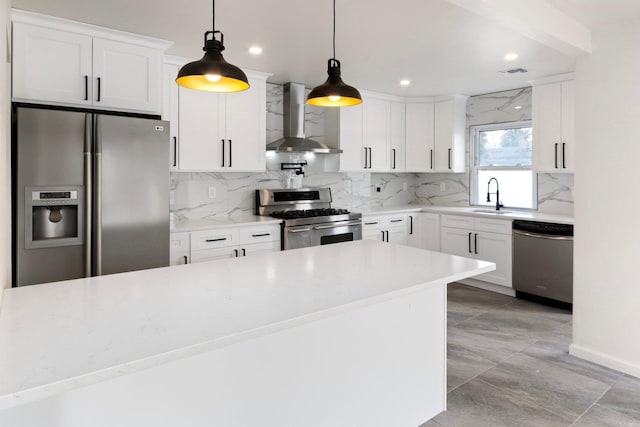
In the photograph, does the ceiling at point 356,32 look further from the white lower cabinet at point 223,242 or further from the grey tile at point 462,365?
the grey tile at point 462,365

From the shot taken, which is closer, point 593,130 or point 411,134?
point 593,130

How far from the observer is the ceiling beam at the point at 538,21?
7.20 ft

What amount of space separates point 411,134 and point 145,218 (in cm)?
380

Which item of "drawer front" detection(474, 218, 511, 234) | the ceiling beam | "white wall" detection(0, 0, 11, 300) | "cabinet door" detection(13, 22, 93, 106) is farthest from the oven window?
"white wall" detection(0, 0, 11, 300)

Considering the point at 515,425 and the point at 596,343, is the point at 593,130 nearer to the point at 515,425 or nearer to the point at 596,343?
the point at 596,343

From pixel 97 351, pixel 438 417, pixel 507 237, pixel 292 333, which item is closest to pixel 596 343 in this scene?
pixel 438 417

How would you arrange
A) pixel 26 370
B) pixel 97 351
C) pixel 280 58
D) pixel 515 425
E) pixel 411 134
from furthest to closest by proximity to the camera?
1. pixel 411 134
2. pixel 280 58
3. pixel 515 425
4. pixel 97 351
5. pixel 26 370

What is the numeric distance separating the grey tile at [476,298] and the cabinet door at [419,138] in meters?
1.63

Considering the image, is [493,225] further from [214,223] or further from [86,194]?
[86,194]

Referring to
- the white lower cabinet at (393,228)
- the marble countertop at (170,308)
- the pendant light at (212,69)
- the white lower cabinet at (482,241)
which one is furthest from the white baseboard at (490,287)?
the pendant light at (212,69)

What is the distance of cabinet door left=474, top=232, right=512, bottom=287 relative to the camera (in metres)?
4.67

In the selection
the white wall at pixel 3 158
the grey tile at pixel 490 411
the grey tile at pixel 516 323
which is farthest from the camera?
the grey tile at pixel 516 323

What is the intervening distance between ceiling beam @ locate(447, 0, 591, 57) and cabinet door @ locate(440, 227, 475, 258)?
2.54 m

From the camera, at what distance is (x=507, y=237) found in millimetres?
4648
